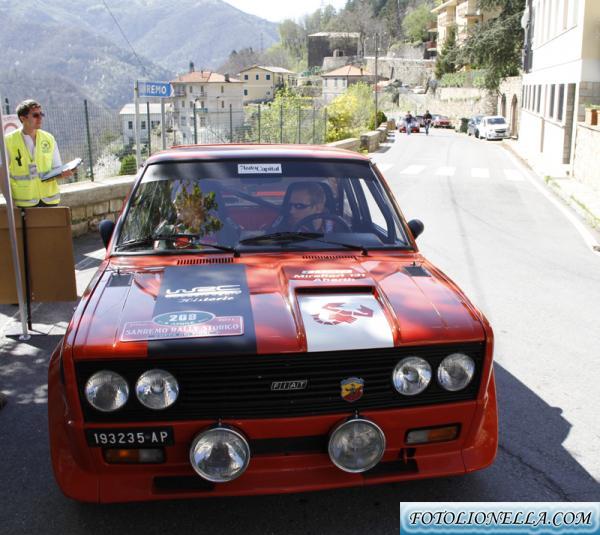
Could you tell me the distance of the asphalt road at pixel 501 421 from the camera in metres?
3.30

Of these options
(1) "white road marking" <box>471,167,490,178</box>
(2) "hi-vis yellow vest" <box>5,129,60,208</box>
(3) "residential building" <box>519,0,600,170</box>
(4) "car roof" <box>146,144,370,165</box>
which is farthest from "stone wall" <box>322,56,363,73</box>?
(4) "car roof" <box>146,144,370,165</box>

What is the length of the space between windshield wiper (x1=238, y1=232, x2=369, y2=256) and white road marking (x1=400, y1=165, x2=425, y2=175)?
17.9 m

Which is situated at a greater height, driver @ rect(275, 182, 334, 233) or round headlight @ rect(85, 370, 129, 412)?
driver @ rect(275, 182, 334, 233)

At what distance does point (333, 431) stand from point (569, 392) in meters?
2.66

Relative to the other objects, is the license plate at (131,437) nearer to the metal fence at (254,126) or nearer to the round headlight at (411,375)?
the round headlight at (411,375)

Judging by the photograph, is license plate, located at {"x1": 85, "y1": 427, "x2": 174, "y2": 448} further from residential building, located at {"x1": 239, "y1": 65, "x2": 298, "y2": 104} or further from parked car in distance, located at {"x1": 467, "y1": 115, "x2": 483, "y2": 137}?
residential building, located at {"x1": 239, "y1": 65, "x2": 298, "y2": 104}

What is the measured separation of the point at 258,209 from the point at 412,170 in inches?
742

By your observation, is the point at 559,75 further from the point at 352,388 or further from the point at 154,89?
the point at 352,388

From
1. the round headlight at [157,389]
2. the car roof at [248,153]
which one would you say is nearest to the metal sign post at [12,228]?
the car roof at [248,153]

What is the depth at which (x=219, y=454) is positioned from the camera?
285cm

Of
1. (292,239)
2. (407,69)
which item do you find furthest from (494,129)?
(407,69)

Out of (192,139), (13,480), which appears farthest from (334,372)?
(192,139)

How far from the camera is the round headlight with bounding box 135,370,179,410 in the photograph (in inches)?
112

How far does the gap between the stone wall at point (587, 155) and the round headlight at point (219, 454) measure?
14.9 metres
